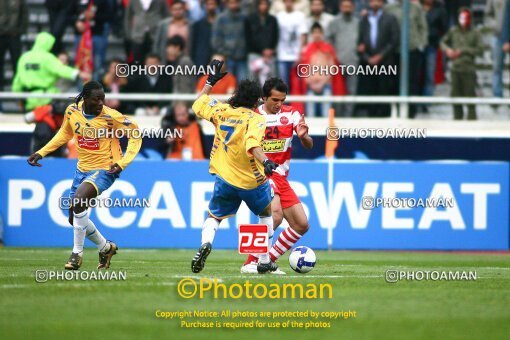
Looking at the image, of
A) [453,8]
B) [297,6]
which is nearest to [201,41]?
[297,6]

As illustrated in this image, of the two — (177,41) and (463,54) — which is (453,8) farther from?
(177,41)

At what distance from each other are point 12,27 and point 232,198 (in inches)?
404

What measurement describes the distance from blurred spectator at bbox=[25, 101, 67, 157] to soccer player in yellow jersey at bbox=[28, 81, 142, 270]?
6090 mm

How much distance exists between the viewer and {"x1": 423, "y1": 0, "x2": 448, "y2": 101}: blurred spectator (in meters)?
21.6

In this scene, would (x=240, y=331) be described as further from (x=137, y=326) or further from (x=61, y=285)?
(x=61, y=285)

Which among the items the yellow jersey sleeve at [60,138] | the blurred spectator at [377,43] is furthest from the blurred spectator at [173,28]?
the yellow jersey sleeve at [60,138]

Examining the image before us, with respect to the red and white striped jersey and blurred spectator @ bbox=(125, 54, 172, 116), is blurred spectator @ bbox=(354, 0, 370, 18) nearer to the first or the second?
blurred spectator @ bbox=(125, 54, 172, 116)

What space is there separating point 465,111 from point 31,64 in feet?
26.3

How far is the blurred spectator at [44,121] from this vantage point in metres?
20.2

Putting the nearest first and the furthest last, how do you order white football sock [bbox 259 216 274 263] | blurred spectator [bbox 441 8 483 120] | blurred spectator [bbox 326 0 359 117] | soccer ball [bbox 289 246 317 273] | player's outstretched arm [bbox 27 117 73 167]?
white football sock [bbox 259 216 274 263], soccer ball [bbox 289 246 317 273], player's outstretched arm [bbox 27 117 73 167], blurred spectator [bbox 326 0 359 117], blurred spectator [bbox 441 8 483 120]

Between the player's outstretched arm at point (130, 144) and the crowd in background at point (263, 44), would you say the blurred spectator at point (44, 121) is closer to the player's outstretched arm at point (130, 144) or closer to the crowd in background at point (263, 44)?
the crowd in background at point (263, 44)

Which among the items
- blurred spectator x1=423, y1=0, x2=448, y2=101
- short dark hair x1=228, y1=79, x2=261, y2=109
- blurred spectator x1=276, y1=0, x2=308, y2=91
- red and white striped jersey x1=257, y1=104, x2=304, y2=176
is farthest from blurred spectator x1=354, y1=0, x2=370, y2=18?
short dark hair x1=228, y1=79, x2=261, y2=109

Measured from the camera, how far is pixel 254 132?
41.1 feet

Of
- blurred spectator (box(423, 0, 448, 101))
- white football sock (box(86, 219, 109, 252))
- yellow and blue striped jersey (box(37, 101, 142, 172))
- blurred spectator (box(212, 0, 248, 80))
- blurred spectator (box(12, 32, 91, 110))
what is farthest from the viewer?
blurred spectator (box(423, 0, 448, 101))
